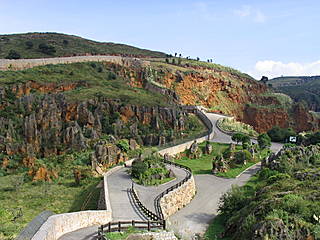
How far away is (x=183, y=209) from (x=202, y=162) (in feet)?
49.2

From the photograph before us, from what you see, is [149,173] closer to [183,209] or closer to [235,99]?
[183,209]

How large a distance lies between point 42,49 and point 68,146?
45874 mm

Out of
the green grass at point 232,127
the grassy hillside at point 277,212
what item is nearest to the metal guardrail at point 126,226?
the grassy hillside at point 277,212

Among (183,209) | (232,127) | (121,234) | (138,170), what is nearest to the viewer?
(121,234)

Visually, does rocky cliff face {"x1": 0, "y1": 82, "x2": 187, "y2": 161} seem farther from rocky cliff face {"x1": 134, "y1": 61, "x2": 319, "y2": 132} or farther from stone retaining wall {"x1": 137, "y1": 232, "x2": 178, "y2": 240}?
rocky cliff face {"x1": 134, "y1": 61, "x2": 319, "y2": 132}

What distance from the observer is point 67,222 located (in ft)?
56.2

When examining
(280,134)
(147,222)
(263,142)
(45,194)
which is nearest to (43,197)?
(45,194)

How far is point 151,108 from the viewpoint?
→ 50.2m

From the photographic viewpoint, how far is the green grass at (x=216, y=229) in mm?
21891

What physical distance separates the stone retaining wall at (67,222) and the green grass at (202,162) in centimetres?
1915

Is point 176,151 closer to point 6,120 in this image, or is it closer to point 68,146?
point 68,146

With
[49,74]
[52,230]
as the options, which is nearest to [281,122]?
[49,74]

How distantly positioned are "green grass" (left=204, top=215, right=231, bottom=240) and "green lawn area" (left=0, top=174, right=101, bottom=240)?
813 cm

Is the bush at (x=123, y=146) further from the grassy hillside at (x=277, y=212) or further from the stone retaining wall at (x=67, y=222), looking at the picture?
the stone retaining wall at (x=67, y=222)
